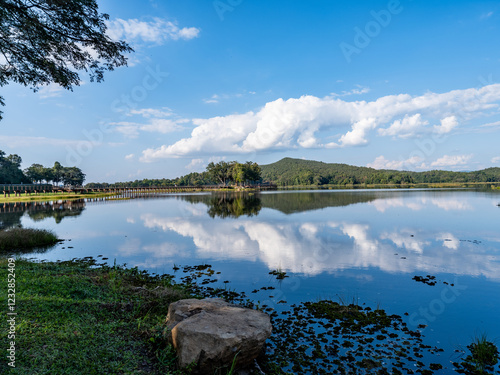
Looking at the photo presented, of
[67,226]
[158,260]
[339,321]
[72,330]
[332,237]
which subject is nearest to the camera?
[72,330]

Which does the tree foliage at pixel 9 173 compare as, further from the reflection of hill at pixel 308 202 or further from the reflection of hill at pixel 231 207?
the reflection of hill at pixel 308 202

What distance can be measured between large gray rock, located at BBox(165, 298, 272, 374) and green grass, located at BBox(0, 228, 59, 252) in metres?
18.1

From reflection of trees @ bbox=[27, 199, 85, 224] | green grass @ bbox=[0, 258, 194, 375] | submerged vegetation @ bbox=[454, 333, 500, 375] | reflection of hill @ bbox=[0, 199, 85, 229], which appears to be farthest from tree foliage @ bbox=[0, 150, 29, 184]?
submerged vegetation @ bbox=[454, 333, 500, 375]

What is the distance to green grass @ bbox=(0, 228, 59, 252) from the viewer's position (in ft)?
59.7

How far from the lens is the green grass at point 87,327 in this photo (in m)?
5.11

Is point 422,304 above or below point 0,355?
below

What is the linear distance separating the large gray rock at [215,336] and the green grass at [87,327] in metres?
0.46

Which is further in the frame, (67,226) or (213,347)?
(67,226)

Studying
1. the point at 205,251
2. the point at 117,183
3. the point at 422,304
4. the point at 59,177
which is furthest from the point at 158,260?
the point at 117,183

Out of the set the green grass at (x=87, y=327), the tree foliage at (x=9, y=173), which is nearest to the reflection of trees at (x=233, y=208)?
the green grass at (x=87, y=327)

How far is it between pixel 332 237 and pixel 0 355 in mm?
20262

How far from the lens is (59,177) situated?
130 metres

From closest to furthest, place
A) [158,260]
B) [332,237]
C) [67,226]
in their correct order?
1. [158,260]
2. [332,237]
3. [67,226]

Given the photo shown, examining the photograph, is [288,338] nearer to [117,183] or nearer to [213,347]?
[213,347]
